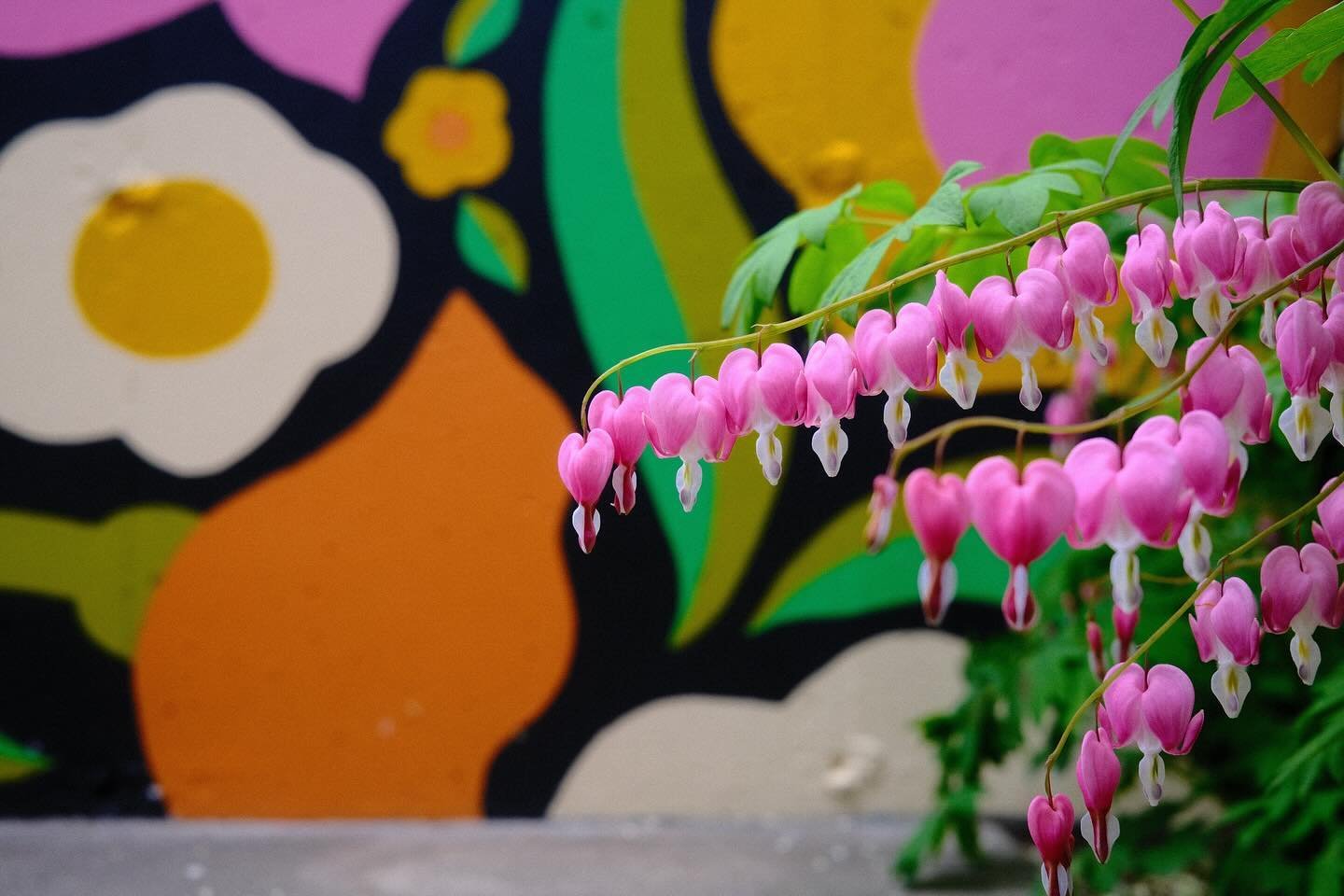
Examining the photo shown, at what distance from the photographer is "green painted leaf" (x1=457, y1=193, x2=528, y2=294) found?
→ 2.17 metres

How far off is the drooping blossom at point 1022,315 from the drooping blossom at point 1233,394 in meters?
0.08

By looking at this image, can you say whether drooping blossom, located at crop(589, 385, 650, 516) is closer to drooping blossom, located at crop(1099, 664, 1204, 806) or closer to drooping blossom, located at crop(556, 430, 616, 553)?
drooping blossom, located at crop(556, 430, 616, 553)

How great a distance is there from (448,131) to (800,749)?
A: 1444mm

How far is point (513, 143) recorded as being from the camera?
7.11 feet

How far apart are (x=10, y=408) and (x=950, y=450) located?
6.29 feet

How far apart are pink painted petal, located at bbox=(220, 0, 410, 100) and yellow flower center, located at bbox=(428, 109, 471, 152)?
163 mm

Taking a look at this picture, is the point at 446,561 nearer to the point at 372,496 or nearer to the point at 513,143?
the point at 372,496

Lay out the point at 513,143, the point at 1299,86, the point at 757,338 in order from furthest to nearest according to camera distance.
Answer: the point at 513,143 → the point at 1299,86 → the point at 757,338

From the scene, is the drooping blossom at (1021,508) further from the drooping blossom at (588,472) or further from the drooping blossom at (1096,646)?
the drooping blossom at (1096,646)

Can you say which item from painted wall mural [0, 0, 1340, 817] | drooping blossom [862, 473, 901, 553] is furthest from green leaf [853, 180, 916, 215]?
painted wall mural [0, 0, 1340, 817]

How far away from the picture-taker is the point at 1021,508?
21.1 inches

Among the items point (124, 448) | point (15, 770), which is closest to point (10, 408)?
point (124, 448)

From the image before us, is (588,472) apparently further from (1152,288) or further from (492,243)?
(492,243)

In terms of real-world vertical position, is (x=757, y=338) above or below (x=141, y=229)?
below
